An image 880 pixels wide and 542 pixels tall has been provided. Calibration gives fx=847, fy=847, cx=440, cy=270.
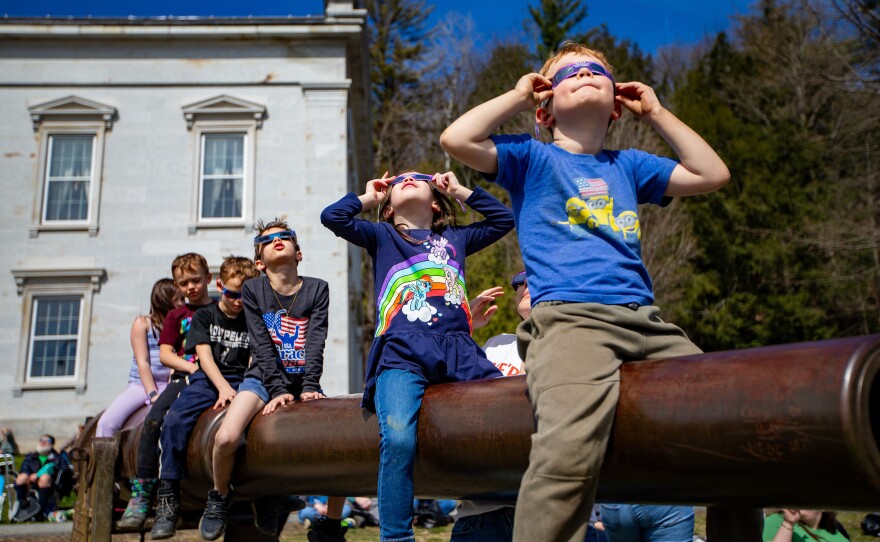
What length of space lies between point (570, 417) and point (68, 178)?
65.5ft

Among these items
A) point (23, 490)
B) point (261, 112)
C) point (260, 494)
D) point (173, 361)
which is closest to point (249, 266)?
point (173, 361)

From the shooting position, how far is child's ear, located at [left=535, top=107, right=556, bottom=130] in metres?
2.49

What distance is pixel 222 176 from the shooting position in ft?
63.7

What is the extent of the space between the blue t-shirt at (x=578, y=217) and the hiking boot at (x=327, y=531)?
1.69 meters

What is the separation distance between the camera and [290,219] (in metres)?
18.6

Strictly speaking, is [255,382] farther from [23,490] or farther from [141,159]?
[141,159]

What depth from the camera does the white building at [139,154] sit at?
18.7 metres

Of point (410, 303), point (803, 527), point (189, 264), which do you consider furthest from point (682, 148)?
point (189, 264)

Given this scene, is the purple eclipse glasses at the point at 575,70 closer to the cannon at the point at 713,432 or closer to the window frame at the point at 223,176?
the cannon at the point at 713,432

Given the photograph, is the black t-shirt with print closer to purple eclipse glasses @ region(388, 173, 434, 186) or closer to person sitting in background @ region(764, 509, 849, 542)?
purple eclipse glasses @ region(388, 173, 434, 186)

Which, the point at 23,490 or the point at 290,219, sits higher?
the point at 290,219

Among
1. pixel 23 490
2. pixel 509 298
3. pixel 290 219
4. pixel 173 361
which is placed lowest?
pixel 23 490

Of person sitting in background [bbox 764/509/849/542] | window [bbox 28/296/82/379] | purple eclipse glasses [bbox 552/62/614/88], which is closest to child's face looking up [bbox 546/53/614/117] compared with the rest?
purple eclipse glasses [bbox 552/62/614/88]

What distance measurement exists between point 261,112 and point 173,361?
15.4m
